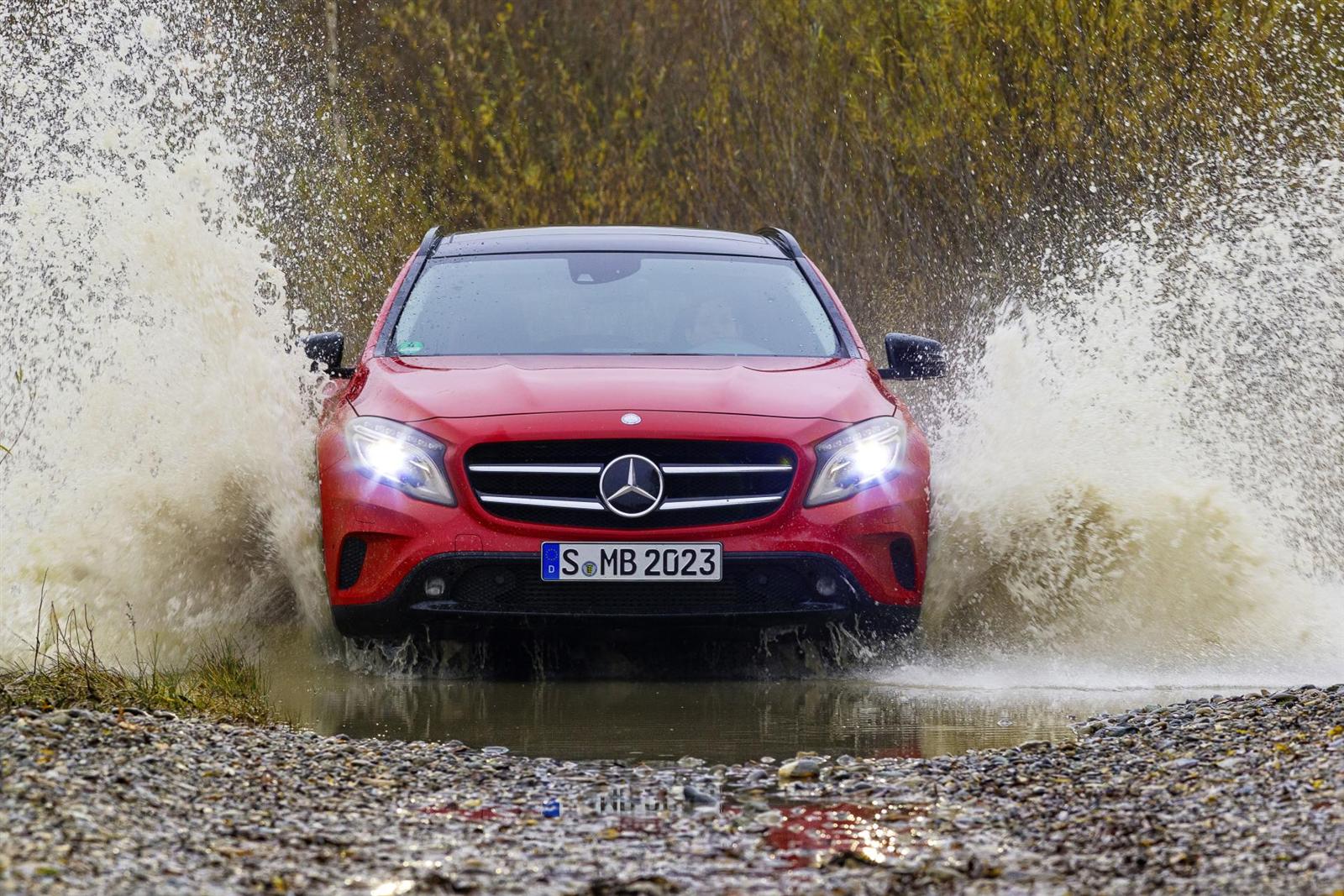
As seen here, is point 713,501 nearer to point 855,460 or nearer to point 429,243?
point 855,460

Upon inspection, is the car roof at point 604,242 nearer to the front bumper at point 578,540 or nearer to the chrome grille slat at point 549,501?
the front bumper at point 578,540

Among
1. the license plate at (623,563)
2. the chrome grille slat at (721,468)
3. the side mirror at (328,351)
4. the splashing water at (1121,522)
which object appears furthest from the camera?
the side mirror at (328,351)

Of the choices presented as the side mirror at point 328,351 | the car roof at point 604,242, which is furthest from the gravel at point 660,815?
the car roof at point 604,242

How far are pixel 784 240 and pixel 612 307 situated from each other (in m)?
1.28

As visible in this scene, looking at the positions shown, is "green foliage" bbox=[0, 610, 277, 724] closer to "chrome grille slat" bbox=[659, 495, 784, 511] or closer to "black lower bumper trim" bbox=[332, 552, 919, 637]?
"black lower bumper trim" bbox=[332, 552, 919, 637]

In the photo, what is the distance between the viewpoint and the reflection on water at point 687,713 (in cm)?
558

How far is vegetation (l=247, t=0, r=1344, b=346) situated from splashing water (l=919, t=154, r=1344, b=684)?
364 centimetres

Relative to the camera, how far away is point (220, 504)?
7.89 meters

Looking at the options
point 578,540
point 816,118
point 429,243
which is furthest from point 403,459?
point 816,118

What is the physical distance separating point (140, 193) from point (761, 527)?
4979 millimetres

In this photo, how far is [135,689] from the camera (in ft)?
18.5

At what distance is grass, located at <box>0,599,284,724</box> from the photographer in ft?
17.6

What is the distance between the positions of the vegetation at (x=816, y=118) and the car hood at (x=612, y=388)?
28.9 ft

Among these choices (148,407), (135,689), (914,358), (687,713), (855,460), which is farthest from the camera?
(148,407)
